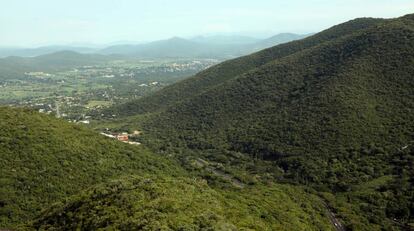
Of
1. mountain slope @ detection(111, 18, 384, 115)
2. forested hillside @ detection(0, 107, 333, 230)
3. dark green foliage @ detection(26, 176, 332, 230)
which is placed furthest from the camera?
mountain slope @ detection(111, 18, 384, 115)

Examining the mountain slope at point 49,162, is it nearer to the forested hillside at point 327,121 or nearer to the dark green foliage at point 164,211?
the dark green foliage at point 164,211

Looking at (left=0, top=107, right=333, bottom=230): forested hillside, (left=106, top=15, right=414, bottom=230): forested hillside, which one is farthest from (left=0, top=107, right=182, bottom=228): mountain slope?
(left=106, top=15, right=414, bottom=230): forested hillside

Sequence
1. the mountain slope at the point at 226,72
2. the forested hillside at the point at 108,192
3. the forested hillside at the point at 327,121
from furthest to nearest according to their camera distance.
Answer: the mountain slope at the point at 226,72
the forested hillside at the point at 327,121
the forested hillside at the point at 108,192

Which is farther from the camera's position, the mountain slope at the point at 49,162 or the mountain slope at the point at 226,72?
the mountain slope at the point at 226,72

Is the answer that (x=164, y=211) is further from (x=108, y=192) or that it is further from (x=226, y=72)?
(x=226, y=72)

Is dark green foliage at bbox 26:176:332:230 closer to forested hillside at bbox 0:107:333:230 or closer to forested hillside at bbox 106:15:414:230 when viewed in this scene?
forested hillside at bbox 0:107:333:230

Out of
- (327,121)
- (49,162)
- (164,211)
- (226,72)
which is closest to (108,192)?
(164,211)

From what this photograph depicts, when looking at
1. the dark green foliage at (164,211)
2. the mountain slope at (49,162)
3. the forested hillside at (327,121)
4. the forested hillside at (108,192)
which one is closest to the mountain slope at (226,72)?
the forested hillside at (327,121)

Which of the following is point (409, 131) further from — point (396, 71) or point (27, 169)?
point (27, 169)

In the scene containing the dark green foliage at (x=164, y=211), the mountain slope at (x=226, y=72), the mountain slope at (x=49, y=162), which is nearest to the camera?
the dark green foliage at (x=164, y=211)
